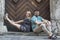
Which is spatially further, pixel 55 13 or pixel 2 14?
pixel 55 13

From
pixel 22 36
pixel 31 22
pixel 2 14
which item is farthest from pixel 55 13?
pixel 2 14

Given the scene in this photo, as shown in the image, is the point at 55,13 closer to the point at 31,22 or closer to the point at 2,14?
the point at 31,22

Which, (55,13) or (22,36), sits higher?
(55,13)

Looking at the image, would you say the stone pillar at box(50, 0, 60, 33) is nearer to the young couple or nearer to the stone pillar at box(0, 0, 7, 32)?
the young couple

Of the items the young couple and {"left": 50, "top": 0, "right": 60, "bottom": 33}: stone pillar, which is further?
{"left": 50, "top": 0, "right": 60, "bottom": 33}: stone pillar

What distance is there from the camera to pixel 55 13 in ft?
31.9

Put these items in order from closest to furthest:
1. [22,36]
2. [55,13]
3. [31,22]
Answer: [22,36]
[31,22]
[55,13]

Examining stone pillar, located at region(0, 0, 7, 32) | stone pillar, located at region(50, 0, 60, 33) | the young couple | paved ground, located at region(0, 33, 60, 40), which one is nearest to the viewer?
paved ground, located at region(0, 33, 60, 40)

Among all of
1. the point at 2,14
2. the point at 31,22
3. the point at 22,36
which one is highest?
the point at 2,14

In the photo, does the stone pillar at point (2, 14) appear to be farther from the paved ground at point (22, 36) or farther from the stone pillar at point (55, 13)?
the stone pillar at point (55, 13)

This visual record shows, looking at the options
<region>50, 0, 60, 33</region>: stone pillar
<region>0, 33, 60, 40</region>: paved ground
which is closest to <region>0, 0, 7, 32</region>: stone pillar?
<region>0, 33, 60, 40</region>: paved ground

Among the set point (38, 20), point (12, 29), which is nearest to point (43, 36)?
point (38, 20)

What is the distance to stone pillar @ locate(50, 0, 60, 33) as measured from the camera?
9664mm

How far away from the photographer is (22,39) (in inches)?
324
